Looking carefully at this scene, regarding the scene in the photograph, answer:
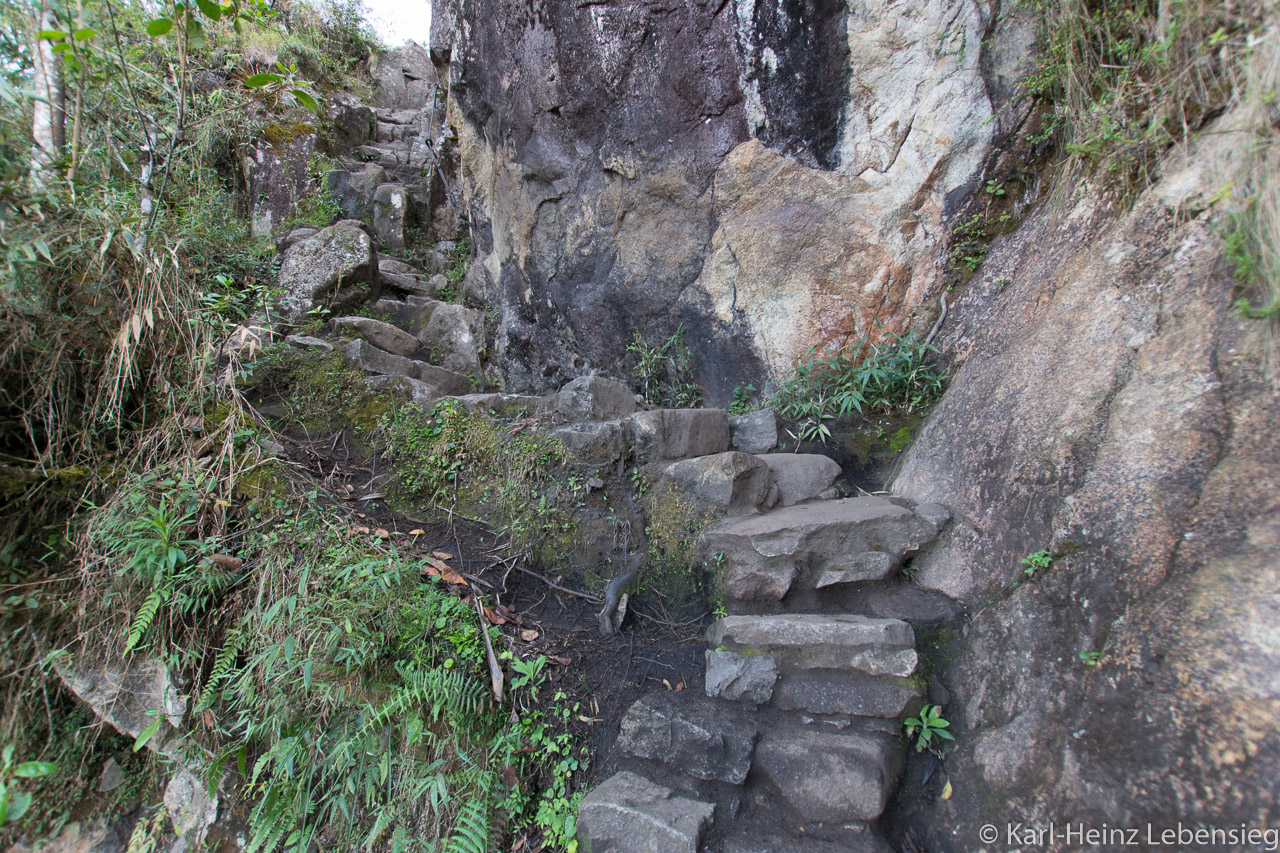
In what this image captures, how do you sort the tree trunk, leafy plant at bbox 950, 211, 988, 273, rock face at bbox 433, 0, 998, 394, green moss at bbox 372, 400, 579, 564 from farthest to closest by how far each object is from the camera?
rock face at bbox 433, 0, 998, 394
leafy plant at bbox 950, 211, 988, 273
green moss at bbox 372, 400, 579, 564
the tree trunk


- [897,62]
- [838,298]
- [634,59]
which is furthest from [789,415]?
[634,59]

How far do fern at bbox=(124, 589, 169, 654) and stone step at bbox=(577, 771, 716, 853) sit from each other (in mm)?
1894

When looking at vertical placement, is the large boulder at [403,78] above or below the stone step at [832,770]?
above

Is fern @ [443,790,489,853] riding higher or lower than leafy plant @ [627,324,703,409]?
lower

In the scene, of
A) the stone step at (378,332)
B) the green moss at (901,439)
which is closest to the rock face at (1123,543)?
the green moss at (901,439)

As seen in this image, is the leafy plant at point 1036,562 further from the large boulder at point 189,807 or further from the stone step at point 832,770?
the large boulder at point 189,807

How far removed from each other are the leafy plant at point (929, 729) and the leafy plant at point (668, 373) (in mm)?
2805

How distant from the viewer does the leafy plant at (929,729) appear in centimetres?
225

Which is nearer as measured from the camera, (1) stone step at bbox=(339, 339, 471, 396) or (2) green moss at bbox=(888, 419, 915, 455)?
(2) green moss at bbox=(888, 419, 915, 455)

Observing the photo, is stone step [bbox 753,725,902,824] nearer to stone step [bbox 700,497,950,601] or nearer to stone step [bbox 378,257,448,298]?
stone step [bbox 700,497,950,601]

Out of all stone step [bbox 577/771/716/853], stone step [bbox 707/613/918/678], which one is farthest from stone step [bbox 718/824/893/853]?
stone step [bbox 707/613/918/678]

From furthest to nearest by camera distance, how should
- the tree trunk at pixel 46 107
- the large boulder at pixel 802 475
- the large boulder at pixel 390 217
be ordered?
the large boulder at pixel 390 217 → the large boulder at pixel 802 475 → the tree trunk at pixel 46 107

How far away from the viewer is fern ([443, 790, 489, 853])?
211cm

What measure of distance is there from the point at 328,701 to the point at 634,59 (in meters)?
4.72
